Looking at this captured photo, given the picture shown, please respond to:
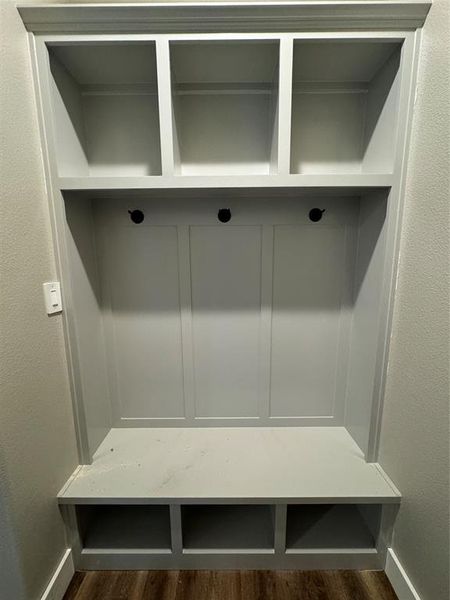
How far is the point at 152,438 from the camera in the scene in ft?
4.98

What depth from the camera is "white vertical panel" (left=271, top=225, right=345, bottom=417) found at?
145 cm

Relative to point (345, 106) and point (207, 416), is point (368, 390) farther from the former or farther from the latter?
point (345, 106)

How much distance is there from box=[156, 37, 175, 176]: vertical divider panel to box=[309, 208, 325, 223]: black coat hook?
2.28 feet

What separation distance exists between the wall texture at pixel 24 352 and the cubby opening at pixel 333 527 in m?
1.03

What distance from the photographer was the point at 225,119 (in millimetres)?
1324

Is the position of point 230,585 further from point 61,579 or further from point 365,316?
point 365,316

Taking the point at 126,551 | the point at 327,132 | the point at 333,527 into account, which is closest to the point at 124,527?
the point at 126,551

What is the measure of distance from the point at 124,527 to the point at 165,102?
Result: 1866mm

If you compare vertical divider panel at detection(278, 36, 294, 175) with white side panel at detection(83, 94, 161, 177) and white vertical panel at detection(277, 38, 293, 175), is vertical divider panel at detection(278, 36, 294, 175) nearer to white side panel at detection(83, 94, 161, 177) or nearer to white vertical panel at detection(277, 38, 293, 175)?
white vertical panel at detection(277, 38, 293, 175)

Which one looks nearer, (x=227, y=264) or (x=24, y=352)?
(x=24, y=352)

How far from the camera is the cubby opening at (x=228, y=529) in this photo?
1.28m

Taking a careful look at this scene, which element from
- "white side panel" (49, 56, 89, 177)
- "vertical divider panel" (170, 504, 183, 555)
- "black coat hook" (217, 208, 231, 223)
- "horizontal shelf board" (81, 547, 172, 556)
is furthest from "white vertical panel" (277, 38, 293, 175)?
"horizontal shelf board" (81, 547, 172, 556)

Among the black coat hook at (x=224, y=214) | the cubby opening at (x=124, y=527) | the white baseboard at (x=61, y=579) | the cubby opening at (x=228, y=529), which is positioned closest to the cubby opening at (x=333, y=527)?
the cubby opening at (x=228, y=529)

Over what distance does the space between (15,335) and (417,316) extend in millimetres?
1422
